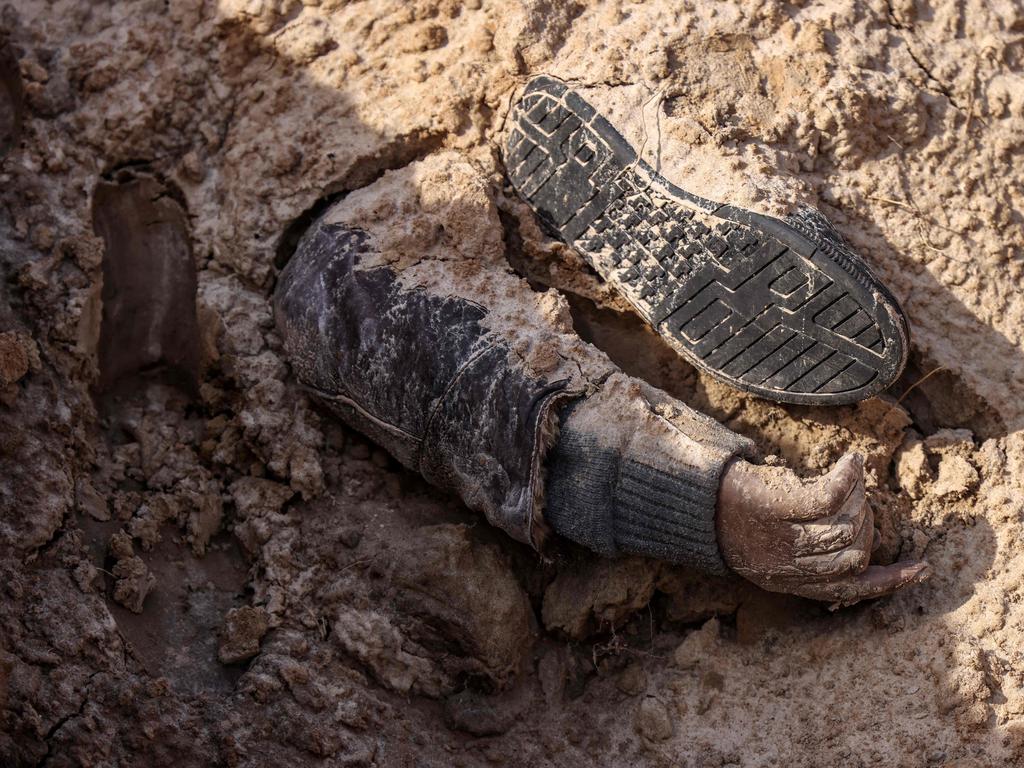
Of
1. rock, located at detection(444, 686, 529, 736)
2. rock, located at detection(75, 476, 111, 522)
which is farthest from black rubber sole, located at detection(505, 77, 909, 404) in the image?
rock, located at detection(75, 476, 111, 522)

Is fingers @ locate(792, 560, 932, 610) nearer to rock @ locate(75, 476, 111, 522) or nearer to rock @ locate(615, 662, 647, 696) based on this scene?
rock @ locate(615, 662, 647, 696)

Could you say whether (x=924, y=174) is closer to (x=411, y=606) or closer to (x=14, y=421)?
(x=411, y=606)

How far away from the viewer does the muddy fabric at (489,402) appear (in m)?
2.45

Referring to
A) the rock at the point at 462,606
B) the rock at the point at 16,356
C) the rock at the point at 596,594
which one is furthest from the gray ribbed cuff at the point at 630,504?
the rock at the point at 16,356

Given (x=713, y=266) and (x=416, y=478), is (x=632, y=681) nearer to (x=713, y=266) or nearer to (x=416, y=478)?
(x=416, y=478)

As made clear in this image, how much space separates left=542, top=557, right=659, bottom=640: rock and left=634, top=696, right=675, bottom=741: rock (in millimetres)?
214

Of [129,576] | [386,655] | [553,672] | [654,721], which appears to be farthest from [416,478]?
[654,721]

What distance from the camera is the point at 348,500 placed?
280cm

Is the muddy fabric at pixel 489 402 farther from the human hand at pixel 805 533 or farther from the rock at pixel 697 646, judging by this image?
the rock at pixel 697 646

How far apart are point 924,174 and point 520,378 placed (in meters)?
1.20

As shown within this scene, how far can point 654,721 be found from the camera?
256 centimetres

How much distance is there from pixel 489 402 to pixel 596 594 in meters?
0.54

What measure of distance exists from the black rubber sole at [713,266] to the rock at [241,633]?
1.17 meters

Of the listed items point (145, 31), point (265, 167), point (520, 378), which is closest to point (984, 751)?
point (520, 378)
